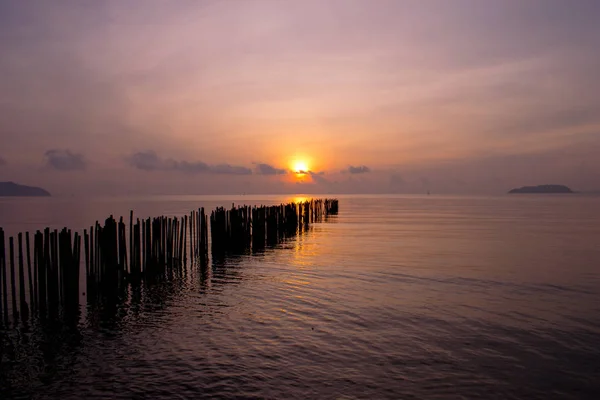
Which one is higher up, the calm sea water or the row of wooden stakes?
the row of wooden stakes

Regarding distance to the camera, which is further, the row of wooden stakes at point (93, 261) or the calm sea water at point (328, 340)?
the row of wooden stakes at point (93, 261)

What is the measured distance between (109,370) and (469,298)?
875 centimetres

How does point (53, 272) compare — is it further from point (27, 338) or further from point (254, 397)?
point (254, 397)

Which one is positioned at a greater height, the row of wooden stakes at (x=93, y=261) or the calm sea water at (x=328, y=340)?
the row of wooden stakes at (x=93, y=261)

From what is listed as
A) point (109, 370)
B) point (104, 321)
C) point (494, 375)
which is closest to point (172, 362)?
point (109, 370)

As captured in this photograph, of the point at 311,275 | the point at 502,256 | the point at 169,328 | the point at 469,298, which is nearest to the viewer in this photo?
the point at 169,328

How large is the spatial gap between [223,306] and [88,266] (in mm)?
3893

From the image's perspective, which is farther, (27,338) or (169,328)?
(169,328)

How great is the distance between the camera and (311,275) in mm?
15156

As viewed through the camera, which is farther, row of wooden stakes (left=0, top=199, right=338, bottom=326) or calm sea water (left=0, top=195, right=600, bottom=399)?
row of wooden stakes (left=0, top=199, right=338, bottom=326)

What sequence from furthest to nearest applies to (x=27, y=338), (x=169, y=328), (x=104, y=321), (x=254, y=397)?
(x=104, y=321)
(x=169, y=328)
(x=27, y=338)
(x=254, y=397)

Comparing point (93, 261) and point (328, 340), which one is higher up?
point (93, 261)

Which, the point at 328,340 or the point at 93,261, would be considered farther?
the point at 93,261

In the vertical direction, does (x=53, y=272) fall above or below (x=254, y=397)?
above
